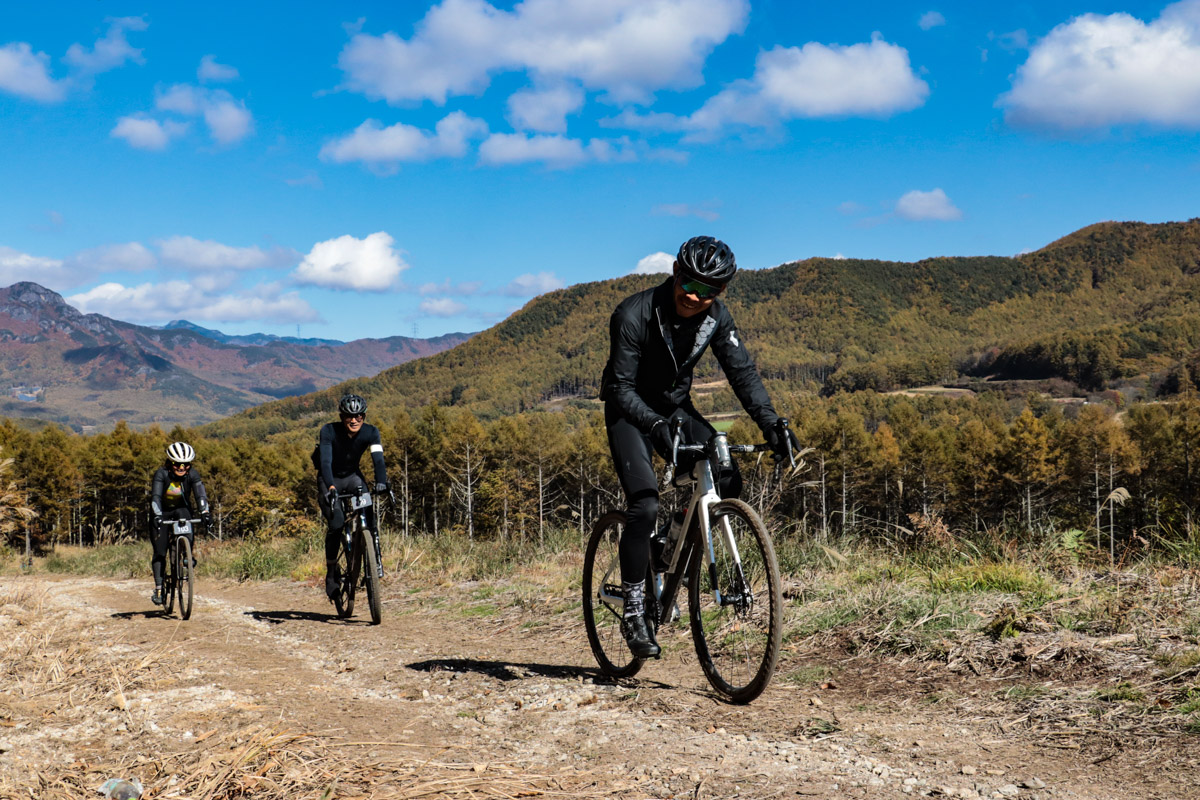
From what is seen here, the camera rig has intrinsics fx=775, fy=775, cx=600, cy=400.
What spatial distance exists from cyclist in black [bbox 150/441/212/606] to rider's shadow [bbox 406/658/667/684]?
507 centimetres

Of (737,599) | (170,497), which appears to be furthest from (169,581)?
(737,599)

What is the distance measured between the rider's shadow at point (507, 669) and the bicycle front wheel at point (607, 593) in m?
0.12

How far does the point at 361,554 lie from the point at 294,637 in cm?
120

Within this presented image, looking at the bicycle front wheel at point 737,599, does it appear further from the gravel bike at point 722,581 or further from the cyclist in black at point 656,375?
the cyclist in black at point 656,375

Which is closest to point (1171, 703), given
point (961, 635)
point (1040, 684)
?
point (1040, 684)

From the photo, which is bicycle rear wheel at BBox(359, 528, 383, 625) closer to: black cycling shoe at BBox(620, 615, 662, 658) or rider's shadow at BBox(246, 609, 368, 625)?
rider's shadow at BBox(246, 609, 368, 625)

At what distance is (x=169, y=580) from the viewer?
29.6 ft

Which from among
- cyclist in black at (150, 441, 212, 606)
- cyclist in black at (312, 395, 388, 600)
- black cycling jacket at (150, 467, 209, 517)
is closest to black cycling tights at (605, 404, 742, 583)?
cyclist in black at (312, 395, 388, 600)

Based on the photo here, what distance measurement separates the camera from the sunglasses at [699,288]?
4.11 meters

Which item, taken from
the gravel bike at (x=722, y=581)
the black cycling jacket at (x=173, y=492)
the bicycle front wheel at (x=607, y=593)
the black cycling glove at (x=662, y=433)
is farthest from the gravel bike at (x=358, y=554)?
the black cycling glove at (x=662, y=433)

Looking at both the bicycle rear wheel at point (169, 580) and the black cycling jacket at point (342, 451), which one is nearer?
the black cycling jacket at point (342, 451)

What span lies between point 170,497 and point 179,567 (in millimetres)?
943

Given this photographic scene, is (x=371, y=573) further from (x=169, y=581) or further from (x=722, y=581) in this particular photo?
(x=722, y=581)

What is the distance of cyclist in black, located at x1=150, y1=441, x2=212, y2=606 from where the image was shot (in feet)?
29.7
